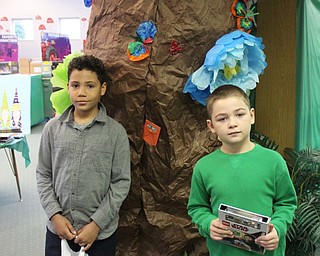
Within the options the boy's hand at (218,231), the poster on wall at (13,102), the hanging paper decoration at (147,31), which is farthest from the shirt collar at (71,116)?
the poster on wall at (13,102)

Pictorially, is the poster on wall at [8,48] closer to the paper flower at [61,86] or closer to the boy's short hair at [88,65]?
the paper flower at [61,86]

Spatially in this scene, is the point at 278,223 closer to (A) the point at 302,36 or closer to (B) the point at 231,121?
(B) the point at 231,121

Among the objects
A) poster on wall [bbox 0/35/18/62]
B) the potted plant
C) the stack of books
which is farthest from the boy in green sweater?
poster on wall [bbox 0/35/18/62]

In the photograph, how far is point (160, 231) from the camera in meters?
1.95

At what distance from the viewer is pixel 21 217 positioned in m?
3.34

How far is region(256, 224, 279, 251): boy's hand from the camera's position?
1155 mm

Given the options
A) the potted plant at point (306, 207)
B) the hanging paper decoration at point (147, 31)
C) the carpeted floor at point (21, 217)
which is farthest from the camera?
the carpeted floor at point (21, 217)

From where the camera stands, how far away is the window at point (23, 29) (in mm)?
10328

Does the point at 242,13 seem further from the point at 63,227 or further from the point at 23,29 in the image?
the point at 23,29

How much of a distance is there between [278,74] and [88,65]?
142cm

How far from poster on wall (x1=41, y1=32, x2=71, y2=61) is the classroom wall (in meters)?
→ 5.65

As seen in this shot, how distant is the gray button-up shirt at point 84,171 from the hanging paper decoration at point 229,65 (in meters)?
0.42

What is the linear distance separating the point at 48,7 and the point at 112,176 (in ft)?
31.0

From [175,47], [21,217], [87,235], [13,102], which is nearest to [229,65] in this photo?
[175,47]
